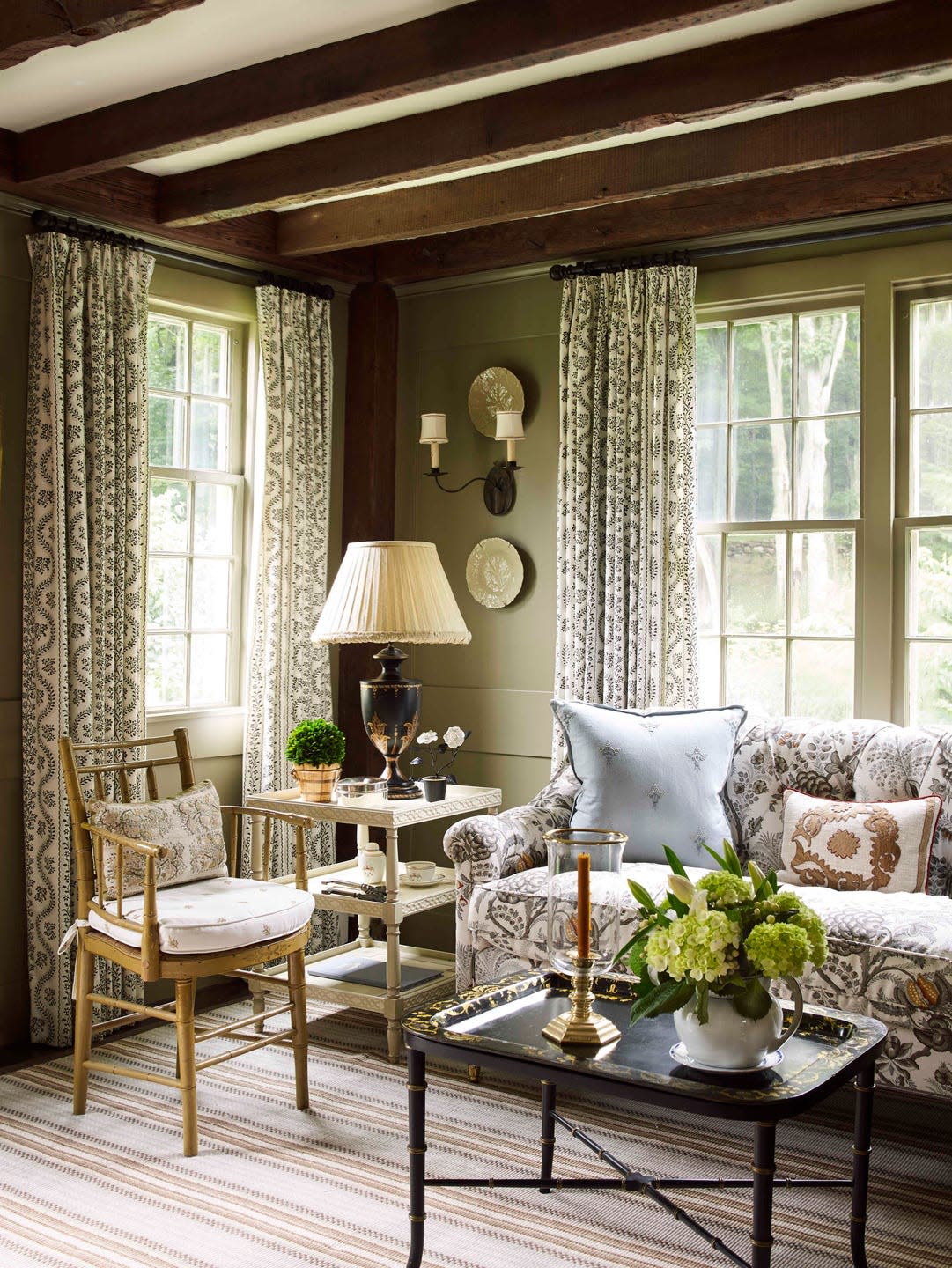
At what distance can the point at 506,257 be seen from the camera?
4848 millimetres

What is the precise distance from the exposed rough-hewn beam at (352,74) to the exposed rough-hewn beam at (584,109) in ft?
1.58

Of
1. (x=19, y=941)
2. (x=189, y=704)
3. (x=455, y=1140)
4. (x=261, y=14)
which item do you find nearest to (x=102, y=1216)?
(x=455, y=1140)

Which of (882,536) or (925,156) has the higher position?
(925,156)

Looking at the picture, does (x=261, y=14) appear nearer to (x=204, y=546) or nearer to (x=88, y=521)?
(x=88, y=521)

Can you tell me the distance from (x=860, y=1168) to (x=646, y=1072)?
0.64m

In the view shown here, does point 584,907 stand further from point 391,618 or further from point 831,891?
point 391,618

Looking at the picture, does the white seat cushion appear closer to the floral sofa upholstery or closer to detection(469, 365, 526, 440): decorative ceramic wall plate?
the floral sofa upholstery

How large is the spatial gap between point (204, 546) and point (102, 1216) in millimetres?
2548

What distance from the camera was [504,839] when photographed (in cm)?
384

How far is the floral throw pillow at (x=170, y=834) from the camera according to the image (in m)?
3.43

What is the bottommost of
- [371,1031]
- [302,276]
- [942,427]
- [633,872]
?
[371,1031]

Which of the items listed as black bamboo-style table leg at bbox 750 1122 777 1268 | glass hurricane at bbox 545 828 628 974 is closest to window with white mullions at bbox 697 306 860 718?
glass hurricane at bbox 545 828 628 974

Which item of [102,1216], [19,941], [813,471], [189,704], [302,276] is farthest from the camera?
[302,276]

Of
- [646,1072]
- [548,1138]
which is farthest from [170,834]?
[646,1072]
